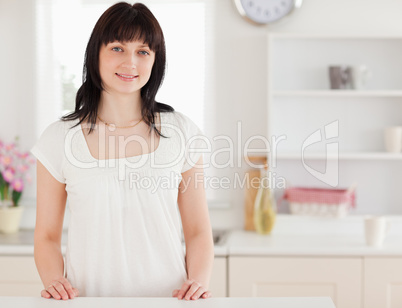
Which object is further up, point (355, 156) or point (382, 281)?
point (355, 156)

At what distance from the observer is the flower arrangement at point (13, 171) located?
2963 millimetres

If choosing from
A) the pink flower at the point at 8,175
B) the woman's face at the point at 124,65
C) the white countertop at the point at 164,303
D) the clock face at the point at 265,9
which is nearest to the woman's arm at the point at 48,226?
the white countertop at the point at 164,303

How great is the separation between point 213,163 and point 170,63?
0.60 meters

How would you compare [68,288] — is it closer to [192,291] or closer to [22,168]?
[192,291]

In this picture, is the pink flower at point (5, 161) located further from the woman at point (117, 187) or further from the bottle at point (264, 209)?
the woman at point (117, 187)

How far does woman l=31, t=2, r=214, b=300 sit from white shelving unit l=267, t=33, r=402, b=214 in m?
1.54

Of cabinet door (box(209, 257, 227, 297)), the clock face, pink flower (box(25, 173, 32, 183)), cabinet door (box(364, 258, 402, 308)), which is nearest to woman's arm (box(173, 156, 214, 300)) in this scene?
cabinet door (box(209, 257, 227, 297))

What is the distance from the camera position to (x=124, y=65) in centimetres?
142

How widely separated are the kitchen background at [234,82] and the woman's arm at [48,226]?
1641 millimetres

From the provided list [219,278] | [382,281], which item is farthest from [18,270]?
[382,281]

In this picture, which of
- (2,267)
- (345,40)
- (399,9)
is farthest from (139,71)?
(399,9)

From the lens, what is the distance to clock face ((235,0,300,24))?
291cm

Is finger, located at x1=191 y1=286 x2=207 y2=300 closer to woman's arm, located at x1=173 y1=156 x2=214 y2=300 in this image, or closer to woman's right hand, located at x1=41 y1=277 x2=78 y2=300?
woman's arm, located at x1=173 y1=156 x2=214 y2=300

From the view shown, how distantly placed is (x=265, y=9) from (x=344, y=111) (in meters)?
0.69
